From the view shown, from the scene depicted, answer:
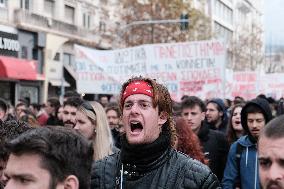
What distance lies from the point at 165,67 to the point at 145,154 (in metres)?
9.97

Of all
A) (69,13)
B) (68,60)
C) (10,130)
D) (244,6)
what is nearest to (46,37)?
(68,60)

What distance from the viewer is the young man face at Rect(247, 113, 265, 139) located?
5379 millimetres

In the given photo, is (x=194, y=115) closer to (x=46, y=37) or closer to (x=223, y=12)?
(x=46, y=37)

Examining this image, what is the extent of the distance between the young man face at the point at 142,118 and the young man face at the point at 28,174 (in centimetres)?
132

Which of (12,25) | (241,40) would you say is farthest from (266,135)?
(241,40)

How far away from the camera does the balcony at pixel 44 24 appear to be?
2768 cm

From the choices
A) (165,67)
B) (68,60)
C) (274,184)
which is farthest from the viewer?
(68,60)

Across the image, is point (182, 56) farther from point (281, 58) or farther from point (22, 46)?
point (281, 58)

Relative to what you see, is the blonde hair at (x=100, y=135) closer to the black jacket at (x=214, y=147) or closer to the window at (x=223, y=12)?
the black jacket at (x=214, y=147)

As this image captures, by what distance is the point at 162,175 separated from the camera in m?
3.39

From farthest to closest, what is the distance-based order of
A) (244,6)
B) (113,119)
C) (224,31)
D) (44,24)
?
(244,6)
(224,31)
(44,24)
(113,119)

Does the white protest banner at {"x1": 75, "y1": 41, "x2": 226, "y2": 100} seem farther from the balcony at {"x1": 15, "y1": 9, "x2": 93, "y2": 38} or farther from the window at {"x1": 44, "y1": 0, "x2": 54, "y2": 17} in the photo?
the window at {"x1": 44, "y1": 0, "x2": 54, "y2": 17}

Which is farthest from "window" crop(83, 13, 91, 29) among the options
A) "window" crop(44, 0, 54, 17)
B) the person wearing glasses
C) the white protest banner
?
the person wearing glasses

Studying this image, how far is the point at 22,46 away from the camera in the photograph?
28250 millimetres
